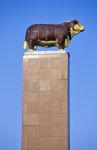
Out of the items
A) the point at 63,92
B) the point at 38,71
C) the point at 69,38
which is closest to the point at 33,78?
the point at 38,71

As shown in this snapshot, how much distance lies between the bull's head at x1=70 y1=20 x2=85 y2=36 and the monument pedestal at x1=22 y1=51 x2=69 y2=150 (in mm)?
999

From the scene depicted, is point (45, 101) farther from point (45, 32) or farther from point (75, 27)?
point (75, 27)

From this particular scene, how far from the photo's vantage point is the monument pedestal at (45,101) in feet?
38.3

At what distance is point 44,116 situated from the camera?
11820 mm

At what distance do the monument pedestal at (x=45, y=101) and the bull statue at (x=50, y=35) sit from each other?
1.35 ft

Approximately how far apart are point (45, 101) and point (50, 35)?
2192 mm

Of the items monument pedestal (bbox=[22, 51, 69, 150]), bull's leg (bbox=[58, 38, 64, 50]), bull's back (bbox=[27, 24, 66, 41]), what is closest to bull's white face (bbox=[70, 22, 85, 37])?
bull's back (bbox=[27, 24, 66, 41])

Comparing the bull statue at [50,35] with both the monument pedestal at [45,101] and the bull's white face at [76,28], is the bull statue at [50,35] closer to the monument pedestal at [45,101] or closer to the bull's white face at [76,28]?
the bull's white face at [76,28]

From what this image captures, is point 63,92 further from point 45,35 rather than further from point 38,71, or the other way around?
point 45,35

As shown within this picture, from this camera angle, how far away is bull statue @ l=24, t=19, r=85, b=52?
12320mm

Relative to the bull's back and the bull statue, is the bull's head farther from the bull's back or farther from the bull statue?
the bull's back

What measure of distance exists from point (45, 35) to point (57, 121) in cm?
284

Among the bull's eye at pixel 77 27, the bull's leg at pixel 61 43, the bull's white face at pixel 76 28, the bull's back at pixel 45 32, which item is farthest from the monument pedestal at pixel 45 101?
the bull's eye at pixel 77 27

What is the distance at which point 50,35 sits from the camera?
12.4 m
